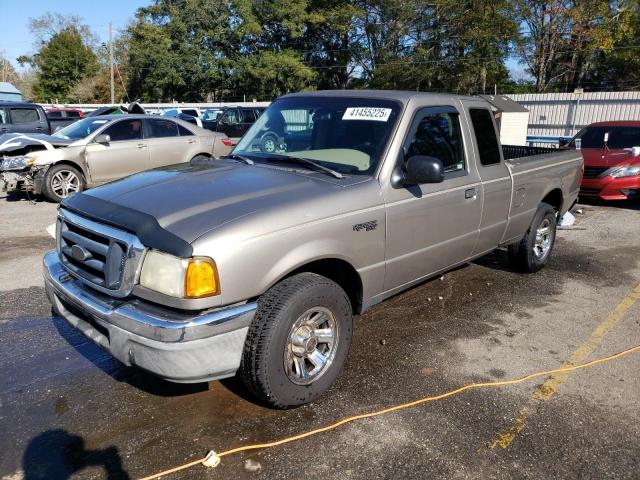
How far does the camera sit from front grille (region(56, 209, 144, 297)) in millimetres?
2699

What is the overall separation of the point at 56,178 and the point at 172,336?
8.41 metres

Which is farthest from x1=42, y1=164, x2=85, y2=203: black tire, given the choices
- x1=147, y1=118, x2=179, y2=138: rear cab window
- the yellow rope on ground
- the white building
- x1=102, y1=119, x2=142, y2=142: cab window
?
the white building

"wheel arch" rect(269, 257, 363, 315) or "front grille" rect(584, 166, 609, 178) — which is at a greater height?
"front grille" rect(584, 166, 609, 178)

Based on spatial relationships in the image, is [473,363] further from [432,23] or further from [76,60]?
[76,60]

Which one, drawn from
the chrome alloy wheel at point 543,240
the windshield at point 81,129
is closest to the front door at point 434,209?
the chrome alloy wheel at point 543,240

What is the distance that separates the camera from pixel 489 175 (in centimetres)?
450

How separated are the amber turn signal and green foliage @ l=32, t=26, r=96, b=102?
63898 millimetres

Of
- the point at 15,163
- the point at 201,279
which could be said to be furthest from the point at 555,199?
the point at 15,163

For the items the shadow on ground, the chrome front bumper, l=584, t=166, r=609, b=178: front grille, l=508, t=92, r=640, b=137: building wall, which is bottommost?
the shadow on ground

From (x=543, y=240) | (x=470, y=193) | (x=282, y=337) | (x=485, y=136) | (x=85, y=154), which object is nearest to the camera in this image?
(x=282, y=337)

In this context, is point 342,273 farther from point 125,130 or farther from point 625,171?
point 625,171

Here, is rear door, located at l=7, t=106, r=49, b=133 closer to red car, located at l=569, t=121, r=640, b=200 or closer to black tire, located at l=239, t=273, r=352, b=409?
red car, located at l=569, t=121, r=640, b=200

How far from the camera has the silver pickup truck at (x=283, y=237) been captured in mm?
2627

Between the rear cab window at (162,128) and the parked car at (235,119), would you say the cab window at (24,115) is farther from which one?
the rear cab window at (162,128)
